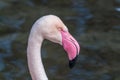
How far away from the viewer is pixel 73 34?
827 centimetres

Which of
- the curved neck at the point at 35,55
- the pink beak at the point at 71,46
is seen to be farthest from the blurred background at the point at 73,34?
the pink beak at the point at 71,46

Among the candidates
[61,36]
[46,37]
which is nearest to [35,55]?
[46,37]

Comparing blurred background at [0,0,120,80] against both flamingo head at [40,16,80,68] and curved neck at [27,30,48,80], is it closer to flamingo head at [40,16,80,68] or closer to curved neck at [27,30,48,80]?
curved neck at [27,30,48,80]

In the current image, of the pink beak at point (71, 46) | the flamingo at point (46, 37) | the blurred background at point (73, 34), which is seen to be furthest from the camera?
the blurred background at point (73, 34)

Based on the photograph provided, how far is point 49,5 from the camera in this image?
9.23 m

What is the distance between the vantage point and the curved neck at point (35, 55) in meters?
4.96

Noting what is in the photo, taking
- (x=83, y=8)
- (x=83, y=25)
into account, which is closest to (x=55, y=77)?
(x=83, y=25)

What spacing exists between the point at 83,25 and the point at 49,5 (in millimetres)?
931

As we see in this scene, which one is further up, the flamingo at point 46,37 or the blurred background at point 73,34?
the flamingo at point 46,37

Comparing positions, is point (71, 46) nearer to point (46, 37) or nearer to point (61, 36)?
point (61, 36)

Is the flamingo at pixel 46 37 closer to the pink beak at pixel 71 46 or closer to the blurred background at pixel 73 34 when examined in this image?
the pink beak at pixel 71 46

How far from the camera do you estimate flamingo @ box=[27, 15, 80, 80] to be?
16.0ft

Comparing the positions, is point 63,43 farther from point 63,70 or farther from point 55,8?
point 55,8

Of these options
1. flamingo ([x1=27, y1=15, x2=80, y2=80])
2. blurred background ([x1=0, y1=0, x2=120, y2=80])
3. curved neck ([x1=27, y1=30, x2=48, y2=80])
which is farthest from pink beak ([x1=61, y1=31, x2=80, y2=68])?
blurred background ([x1=0, y1=0, x2=120, y2=80])
